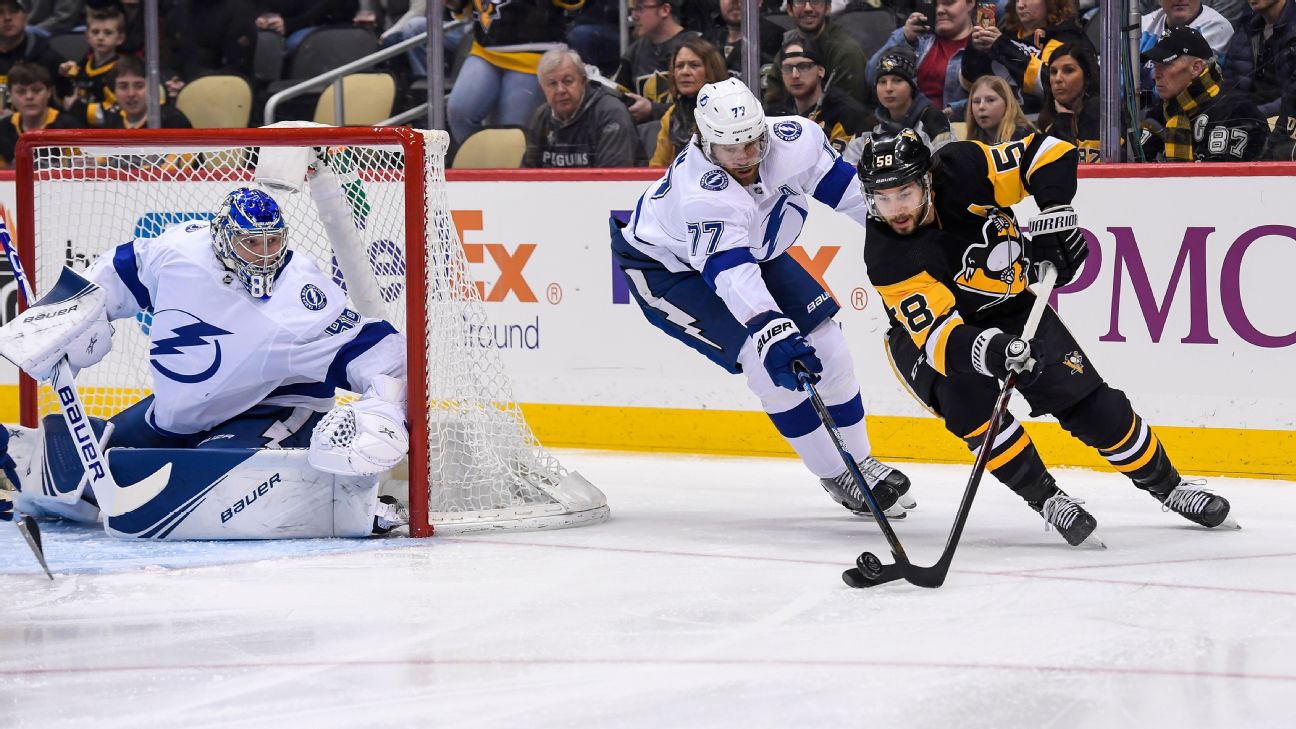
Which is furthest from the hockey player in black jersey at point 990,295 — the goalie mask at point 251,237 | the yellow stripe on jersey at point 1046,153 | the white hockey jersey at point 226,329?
the goalie mask at point 251,237

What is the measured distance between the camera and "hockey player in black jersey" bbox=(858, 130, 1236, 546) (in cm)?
367

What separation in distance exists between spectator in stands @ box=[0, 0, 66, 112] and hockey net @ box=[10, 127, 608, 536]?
2155 mm

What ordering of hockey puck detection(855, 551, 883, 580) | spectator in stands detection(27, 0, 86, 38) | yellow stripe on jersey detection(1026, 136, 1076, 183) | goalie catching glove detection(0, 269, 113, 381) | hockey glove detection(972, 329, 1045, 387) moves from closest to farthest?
hockey puck detection(855, 551, 883, 580) < hockey glove detection(972, 329, 1045, 387) < yellow stripe on jersey detection(1026, 136, 1076, 183) < goalie catching glove detection(0, 269, 113, 381) < spectator in stands detection(27, 0, 86, 38)

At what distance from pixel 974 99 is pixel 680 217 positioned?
4.90ft

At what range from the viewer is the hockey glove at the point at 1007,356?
3.50 meters

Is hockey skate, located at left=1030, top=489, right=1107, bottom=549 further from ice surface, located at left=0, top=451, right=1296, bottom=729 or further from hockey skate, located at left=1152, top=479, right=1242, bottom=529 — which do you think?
hockey skate, located at left=1152, top=479, right=1242, bottom=529

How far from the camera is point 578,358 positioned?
18.2ft

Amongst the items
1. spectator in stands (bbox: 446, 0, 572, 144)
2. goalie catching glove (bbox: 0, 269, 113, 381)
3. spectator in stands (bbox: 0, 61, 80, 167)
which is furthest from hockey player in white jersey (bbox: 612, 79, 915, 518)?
spectator in stands (bbox: 0, 61, 80, 167)

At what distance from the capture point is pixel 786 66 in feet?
17.4

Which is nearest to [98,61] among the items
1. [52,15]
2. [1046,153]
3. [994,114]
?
[52,15]

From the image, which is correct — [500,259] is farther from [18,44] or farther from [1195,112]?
[18,44]

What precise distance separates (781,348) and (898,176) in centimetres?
45

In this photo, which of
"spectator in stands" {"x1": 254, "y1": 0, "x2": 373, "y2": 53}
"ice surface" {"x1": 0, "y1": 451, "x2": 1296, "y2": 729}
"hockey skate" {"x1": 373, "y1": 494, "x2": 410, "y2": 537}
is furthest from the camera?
"spectator in stands" {"x1": 254, "y1": 0, "x2": 373, "y2": 53}

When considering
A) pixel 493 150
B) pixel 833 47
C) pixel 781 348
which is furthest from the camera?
pixel 493 150
